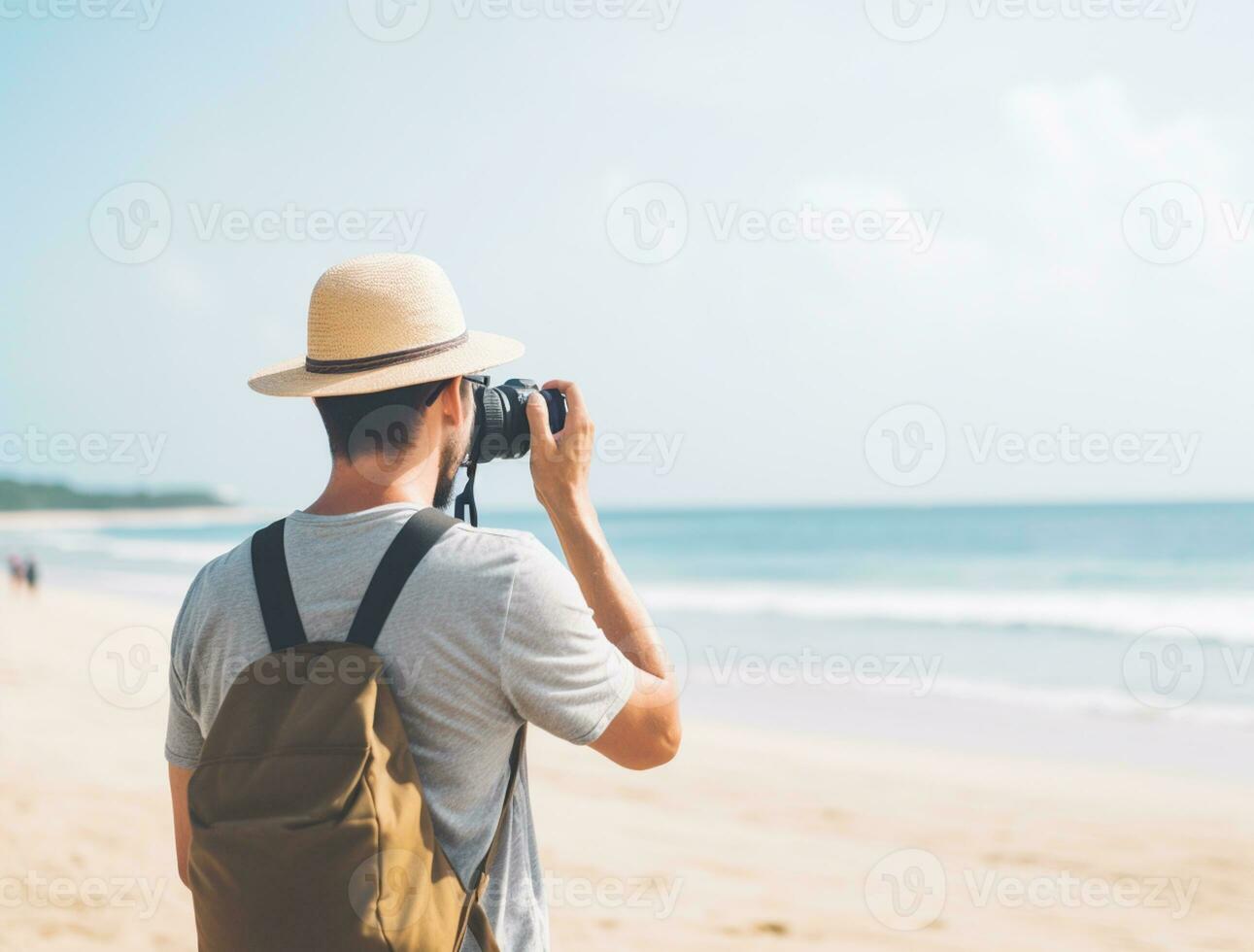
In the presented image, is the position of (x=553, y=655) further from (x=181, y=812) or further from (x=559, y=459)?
(x=181, y=812)

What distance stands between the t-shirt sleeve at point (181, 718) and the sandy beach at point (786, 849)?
2.63 metres

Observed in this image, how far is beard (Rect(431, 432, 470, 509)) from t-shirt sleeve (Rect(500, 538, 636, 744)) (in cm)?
23

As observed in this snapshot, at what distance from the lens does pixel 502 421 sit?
1487 mm

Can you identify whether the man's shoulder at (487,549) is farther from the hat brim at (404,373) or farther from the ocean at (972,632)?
the ocean at (972,632)

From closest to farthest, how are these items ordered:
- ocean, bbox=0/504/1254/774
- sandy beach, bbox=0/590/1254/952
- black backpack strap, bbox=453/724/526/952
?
black backpack strap, bbox=453/724/526/952, sandy beach, bbox=0/590/1254/952, ocean, bbox=0/504/1254/774

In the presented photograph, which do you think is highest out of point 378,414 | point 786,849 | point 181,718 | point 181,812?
point 378,414

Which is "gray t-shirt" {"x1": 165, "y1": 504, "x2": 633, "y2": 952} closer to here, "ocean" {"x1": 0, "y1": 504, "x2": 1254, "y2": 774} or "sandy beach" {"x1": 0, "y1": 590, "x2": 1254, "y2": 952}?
"sandy beach" {"x1": 0, "y1": 590, "x2": 1254, "y2": 952}

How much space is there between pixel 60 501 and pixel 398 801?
4164 inches

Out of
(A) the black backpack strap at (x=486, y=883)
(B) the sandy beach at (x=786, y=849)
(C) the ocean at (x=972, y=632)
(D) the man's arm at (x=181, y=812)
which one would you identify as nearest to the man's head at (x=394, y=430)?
(A) the black backpack strap at (x=486, y=883)

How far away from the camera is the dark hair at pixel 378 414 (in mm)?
1325

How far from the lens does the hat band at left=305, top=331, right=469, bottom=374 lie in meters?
1.35

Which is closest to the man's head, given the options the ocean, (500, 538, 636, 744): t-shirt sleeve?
(500, 538, 636, 744): t-shirt sleeve

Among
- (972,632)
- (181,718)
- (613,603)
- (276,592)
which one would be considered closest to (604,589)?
(613,603)

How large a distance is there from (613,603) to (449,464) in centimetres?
30
